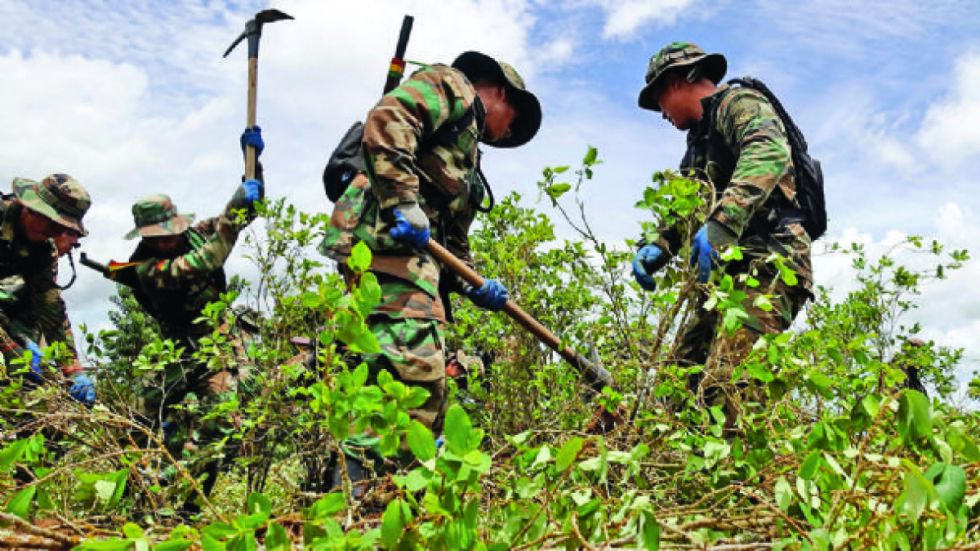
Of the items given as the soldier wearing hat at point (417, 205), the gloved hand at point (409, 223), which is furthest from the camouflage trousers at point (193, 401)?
the gloved hand at point (409, 223)

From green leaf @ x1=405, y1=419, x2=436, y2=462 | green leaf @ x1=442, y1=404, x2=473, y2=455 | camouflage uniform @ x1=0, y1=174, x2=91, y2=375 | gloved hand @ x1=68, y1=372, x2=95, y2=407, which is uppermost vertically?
green leaf @ x1=442, y1=404, x2=473, y2=455

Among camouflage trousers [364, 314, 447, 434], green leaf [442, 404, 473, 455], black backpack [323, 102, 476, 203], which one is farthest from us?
black backpack [323, 102, 476, 203]

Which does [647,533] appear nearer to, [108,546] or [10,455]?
[108,546]

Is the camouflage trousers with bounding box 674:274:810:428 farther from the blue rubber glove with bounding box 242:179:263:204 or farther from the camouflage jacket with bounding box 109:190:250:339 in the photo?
the blue rubber glove with bounding box 242:179:263:204

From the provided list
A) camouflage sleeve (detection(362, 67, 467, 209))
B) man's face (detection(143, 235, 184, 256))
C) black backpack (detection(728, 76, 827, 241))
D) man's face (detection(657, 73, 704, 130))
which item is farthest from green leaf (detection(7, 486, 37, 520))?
man's face (detection(143, 235, 184, 256))

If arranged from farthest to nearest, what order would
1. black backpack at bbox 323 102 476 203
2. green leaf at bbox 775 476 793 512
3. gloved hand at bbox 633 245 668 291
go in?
1. black backpack at bbox 323 102 476 203
2. gloved hand at bbox 633 245 668 291
3. green leaf at bbox 775 476 793 512

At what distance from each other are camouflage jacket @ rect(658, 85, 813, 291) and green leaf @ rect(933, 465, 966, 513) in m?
2.09

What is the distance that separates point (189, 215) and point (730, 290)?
426 cm

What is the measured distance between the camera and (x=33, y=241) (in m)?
4.95

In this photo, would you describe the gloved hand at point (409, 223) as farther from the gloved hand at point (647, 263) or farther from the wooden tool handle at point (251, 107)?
the wooden tool handle at point (251, 107)

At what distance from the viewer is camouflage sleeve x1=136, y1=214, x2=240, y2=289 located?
4.81 m

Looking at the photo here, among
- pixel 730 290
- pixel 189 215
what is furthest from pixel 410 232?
pixel 189 215

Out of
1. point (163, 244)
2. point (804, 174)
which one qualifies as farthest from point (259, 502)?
point (163, 244)

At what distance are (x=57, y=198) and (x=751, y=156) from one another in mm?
4076
